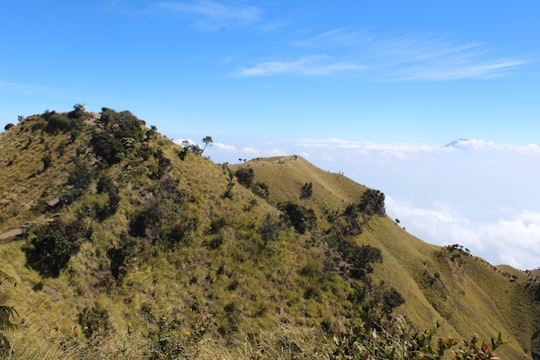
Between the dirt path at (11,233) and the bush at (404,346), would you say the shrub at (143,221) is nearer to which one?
the dirt path at (11,233)

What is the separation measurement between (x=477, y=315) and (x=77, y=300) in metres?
87.6

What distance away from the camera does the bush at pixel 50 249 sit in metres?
25.8

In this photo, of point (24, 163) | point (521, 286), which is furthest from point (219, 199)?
point (521, 286)

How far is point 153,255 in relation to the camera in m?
34.2

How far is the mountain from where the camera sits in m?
22.3

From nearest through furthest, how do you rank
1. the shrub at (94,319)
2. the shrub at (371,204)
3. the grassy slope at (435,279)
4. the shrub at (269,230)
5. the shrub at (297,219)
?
the shrub at (94,319) < the shrub at (269,230) < the shrub at (297,219) < the grassy slope at (435,279) < the shrub at (371,204)

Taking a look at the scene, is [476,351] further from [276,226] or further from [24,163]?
[24,163]

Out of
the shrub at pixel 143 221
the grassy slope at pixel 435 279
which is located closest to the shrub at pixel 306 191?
the grassy slope at pixel 435 279

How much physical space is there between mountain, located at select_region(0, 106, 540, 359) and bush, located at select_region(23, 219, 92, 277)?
0.29 feet

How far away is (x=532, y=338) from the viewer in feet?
258

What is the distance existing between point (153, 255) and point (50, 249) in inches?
387

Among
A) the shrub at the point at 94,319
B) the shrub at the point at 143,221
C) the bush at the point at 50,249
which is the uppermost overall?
the shrub at the point at 143,221

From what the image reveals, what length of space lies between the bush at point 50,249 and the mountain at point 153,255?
0.09 m

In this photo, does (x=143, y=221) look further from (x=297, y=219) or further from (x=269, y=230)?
(x=297, y=219)
